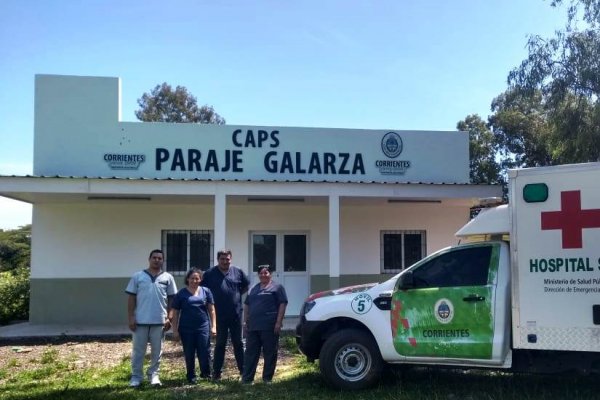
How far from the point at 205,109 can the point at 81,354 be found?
3088 cm

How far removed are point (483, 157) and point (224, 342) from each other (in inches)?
982

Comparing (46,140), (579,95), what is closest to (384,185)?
(579,95)

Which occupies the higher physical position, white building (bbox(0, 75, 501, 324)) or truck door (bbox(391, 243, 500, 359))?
white building (bbox(0, 75, 501, 324))

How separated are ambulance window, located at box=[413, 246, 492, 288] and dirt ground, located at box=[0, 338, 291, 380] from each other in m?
3.10

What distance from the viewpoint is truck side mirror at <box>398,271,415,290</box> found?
6441 millimetres

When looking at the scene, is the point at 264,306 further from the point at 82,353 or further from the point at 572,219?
the point at 82,353

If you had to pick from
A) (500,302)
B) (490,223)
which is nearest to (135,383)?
(500,302)

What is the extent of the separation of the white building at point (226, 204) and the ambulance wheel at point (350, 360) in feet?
16.0

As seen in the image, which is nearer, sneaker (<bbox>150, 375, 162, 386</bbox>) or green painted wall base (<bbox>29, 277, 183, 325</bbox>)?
sneaker (<bbox>150, 375, 162, 386</bbox>)

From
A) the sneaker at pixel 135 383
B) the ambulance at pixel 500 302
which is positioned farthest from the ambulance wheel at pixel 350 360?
the sneaker at pixel 135 383

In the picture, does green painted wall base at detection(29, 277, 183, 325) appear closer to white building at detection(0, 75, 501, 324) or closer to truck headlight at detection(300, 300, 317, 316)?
white building at detection(0, 75, 501, 324)

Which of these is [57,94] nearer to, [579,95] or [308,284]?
[308,284]

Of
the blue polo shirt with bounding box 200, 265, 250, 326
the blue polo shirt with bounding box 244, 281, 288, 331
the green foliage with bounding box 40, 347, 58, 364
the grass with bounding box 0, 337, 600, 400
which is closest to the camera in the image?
the grass with bounding box 0, 337, 600, 400

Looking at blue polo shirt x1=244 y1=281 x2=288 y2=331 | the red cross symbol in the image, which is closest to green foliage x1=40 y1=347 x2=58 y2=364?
blue polo shirt x1=244 y1=281 x2=288 y2=331
